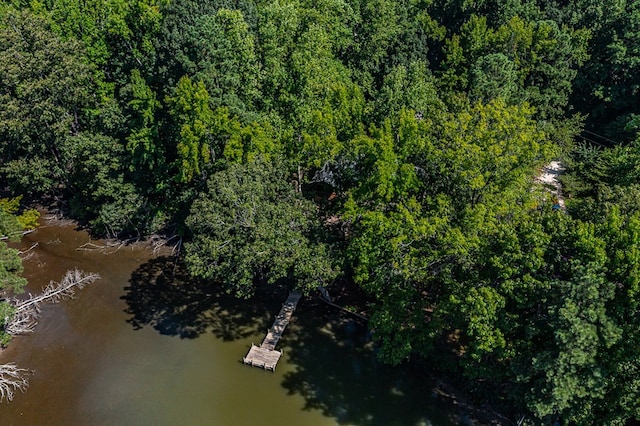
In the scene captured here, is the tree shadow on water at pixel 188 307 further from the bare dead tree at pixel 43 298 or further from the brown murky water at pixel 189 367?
the bare dead tree at pixel 43 298

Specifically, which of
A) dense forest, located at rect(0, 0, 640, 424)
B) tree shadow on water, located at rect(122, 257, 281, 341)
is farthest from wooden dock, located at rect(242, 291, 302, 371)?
dense forest, located at rect(0, 0, 640, 424)

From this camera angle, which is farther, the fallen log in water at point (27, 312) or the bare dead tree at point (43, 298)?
the bare dead tree at point (43, 298)

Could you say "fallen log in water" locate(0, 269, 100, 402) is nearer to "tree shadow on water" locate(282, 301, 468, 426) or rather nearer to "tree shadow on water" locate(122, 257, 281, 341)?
"tree shadow on water" locate(122, 257, 281, 341)

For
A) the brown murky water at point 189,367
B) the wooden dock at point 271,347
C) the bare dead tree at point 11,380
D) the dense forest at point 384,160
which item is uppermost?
the dense forest at point 384,160

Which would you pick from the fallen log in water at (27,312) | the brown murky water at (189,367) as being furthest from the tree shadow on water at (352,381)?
the fallen log in water at (27,312)

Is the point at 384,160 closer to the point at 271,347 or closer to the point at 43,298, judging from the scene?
the point at 271,347

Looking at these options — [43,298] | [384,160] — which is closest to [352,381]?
[384,160]
